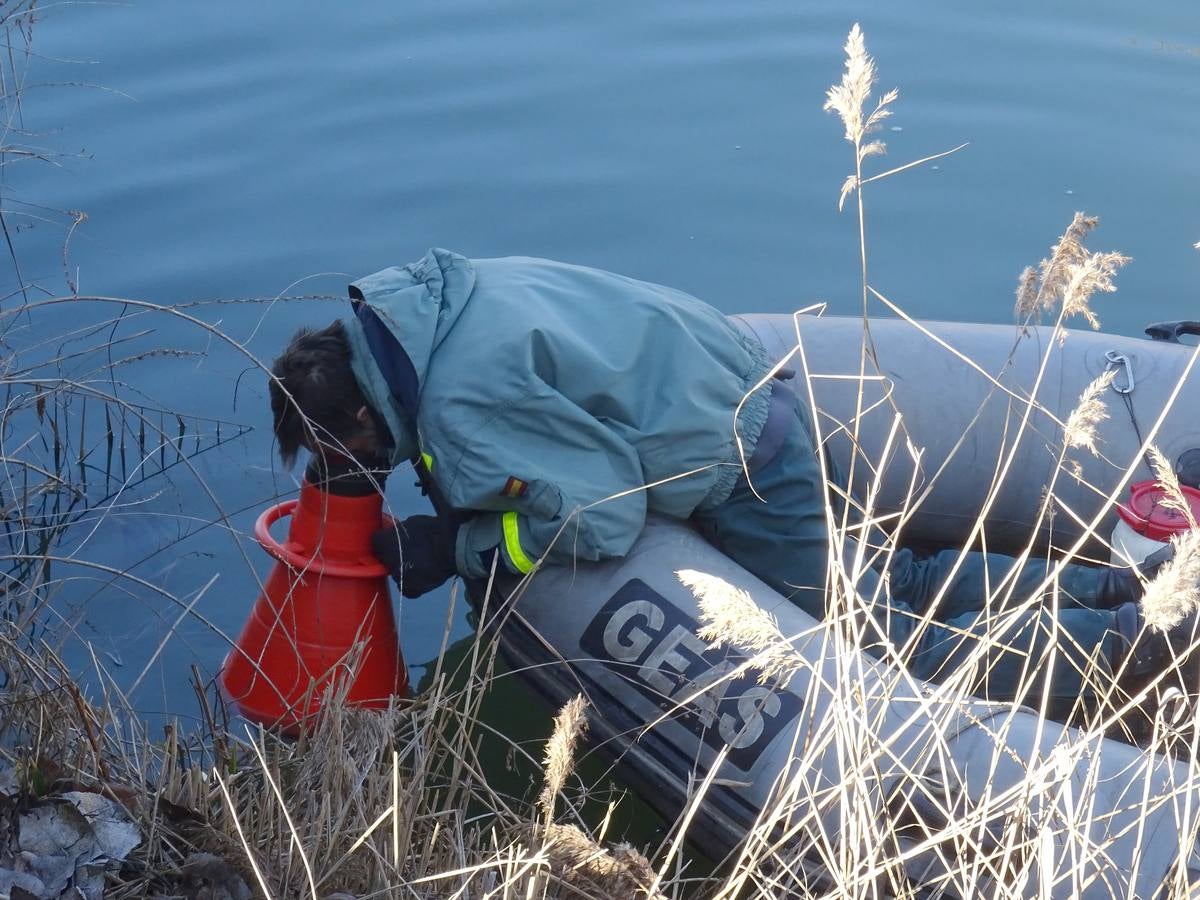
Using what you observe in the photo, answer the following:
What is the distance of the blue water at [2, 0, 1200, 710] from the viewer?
5.05 meters

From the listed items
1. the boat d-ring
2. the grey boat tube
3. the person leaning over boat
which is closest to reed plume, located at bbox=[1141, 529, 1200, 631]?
the person leaning over boat

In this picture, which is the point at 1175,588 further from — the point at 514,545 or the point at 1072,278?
the point at 514,545

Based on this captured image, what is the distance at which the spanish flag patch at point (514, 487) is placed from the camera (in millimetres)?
2918

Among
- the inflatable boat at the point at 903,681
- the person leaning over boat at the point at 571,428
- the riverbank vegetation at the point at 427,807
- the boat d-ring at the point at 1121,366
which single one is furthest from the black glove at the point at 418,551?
the boat d-ring at the point at 1121,366

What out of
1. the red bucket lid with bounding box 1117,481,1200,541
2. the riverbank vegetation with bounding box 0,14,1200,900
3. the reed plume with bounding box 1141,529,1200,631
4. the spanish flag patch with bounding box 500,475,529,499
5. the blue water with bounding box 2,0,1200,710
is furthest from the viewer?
the blue water with bounding box 2,0,1200,710

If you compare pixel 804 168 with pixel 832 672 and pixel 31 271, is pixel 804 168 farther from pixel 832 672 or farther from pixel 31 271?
pixel 832 672

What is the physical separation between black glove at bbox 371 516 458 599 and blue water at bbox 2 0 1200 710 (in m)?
0.93

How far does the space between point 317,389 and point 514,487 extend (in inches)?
21.0

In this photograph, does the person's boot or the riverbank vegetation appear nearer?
the riverbank vegetation

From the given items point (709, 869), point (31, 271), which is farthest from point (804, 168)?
point (709, 869)

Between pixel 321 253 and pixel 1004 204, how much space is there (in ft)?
9.25

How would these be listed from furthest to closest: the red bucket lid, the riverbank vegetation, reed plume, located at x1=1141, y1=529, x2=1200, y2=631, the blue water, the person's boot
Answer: the blue water < the red bucket lid < the person's boot < the riverbank vegetation < reed plume, located at x1=1141, y1=529, x2=1200, y2=631

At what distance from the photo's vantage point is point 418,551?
3.14 m

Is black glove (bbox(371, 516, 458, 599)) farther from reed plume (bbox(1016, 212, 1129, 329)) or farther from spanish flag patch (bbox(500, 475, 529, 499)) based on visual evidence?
reed plume (bbox(1016, 212, 1129, 329))
